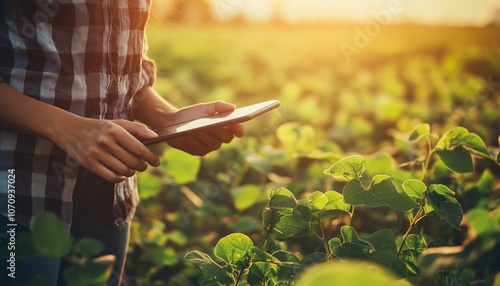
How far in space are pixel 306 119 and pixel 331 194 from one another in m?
3.34

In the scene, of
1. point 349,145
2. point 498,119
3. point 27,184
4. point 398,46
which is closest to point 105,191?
point 27,184

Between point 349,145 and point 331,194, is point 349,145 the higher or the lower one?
the lower one

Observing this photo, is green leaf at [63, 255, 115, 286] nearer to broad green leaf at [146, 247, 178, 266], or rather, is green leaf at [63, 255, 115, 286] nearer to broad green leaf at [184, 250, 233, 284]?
broad green leaf at [184, 250, 233, 284]

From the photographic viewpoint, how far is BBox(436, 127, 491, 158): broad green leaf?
160cm

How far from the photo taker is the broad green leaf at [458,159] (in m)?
1.61

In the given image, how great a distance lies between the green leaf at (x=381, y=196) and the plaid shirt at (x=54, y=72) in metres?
0.60

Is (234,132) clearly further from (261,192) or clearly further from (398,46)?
(398,46)

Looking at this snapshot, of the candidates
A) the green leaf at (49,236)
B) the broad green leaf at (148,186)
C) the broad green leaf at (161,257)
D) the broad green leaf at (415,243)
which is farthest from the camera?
the broad green leaf at (148,186)

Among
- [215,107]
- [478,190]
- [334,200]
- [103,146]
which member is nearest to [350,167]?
[334,200]

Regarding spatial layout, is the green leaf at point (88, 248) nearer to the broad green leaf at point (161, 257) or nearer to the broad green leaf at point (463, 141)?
the broad green leaf at point (463, 141)

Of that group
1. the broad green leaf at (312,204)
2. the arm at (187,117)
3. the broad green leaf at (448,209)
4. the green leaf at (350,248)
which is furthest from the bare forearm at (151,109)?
the broad green leaf at (448,209)

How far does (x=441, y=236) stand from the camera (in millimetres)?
2221

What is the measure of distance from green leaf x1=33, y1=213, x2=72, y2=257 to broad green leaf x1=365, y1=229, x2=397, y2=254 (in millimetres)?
699

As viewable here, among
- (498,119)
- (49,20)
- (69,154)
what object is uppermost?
(49,20)
